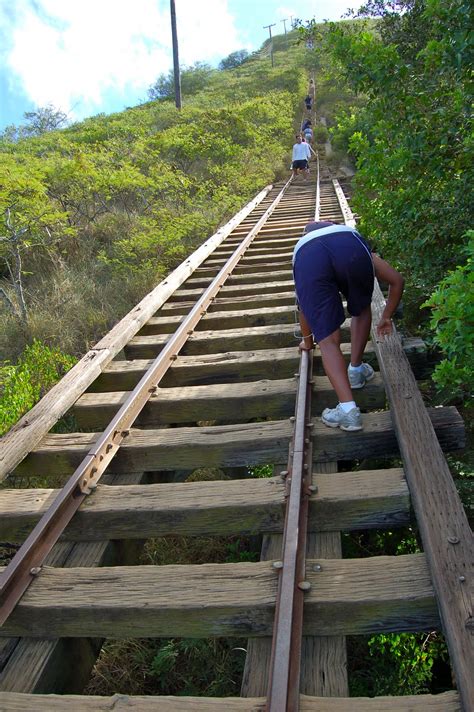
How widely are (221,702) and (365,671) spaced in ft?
2.96

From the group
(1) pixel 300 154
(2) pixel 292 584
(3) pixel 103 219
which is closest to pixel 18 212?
(3) pixel 103 219

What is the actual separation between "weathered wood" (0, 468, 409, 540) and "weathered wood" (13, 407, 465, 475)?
327 millimetres

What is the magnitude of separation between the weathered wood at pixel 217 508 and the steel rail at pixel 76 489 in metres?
0.10

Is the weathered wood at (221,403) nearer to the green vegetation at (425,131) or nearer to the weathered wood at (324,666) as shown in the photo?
the green vegetation at (425,131)

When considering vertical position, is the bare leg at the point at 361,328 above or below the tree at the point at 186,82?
below

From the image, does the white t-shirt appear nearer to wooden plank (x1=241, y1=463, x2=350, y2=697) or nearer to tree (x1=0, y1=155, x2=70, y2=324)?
tree (x1=0, y1=155, x2=70, y2=324)

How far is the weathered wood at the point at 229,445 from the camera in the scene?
3299mm

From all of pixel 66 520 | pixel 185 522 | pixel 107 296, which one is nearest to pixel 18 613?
pixel 66 520

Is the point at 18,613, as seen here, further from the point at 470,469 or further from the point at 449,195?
the point at 449,195

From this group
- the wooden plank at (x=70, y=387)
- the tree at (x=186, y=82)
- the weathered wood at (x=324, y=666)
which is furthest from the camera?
the tree at (x=186, y=82)

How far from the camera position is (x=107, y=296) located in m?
8.09

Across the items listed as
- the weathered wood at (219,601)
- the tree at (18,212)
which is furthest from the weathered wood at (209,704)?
the tree at (18,212)

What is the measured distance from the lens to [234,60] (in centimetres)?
7619

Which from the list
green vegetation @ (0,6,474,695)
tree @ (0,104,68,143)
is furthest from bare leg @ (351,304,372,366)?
tree @ (0,104,68,143)
